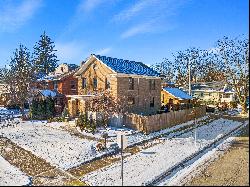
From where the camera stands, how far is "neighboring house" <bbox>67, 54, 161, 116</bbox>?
3350 centimetres

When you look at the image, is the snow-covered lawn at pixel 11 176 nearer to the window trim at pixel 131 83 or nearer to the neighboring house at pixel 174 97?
the window trim at pixel 131 83

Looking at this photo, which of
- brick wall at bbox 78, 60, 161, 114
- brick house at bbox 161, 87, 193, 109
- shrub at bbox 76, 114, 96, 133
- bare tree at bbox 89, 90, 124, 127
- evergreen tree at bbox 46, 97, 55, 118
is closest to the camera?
shrub at bbox 76, 114, 96, 133

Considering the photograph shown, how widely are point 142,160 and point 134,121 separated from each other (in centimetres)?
997

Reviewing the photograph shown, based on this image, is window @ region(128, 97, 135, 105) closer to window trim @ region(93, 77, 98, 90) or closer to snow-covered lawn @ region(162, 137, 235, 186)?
window trim @ region(93, 77, 98, 90)

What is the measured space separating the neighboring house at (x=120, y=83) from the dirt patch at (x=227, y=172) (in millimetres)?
16008

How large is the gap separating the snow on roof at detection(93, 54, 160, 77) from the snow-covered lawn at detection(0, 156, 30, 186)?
18.1 meters

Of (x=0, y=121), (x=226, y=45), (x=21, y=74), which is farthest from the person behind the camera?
(x=226, y=45)

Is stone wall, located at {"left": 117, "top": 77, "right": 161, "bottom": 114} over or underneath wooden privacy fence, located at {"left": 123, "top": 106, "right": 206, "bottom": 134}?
over

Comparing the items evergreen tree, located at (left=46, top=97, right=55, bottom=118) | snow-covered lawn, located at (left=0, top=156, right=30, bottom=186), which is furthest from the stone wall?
snow-covered lawn, located at (left=0, top=156, right=30, bottom=186)

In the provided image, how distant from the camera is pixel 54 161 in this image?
1859 cm

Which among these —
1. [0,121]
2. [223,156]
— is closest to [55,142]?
[223,156]

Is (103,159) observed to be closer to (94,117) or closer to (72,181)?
(72,181)

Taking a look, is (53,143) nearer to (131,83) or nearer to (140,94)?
(131,83)

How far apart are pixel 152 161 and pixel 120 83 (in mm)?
16142
